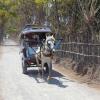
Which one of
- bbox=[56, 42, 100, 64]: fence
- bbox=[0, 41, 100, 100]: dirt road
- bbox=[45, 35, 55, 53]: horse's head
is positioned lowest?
bbox=[0, 41, 100, 100]: dirt road

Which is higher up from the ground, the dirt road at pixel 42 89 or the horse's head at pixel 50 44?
the horse's head at pixel 50 44

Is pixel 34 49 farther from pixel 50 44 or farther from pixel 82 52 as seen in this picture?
pixel 50 44

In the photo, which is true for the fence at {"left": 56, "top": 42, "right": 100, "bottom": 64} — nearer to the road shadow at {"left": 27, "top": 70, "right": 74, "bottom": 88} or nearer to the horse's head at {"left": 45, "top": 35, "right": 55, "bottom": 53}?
the road shadow at {"left": 27, "top": 70, "right": 74, "bottom": 88}

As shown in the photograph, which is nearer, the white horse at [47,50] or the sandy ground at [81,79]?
the sandy ground at [81,79]

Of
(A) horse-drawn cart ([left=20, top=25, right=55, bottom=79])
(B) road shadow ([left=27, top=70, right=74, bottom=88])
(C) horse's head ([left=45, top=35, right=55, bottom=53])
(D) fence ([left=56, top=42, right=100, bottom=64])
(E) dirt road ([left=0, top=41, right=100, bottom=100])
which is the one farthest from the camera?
(A) horse-drawn cart ([left=20, top=25, right=55, bottom=79])

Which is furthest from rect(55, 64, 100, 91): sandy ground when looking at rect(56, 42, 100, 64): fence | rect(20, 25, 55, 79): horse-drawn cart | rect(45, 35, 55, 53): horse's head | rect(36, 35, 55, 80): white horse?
rect(45, 35, 55, 53): horse's head

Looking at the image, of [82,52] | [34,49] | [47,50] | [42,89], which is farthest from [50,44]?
Answer: [82,52]

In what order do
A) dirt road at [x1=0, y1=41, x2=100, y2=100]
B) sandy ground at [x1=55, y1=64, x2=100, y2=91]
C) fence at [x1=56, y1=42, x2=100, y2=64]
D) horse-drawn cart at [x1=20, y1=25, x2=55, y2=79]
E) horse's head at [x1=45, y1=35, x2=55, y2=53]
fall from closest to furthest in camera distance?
dirt road at [x1=0, y1=41, x2=100, y2=100] < sandy ground at [x1=55, y1=64, x2=100, y2=91] < horse's head at [x1=45, y1=35, x2=55, y2=53] < fence at [x1=56, y1=42, x2=100, y2=64] < horse-drawn cart at [x1=20, y1=25, x2=55, y2=79]

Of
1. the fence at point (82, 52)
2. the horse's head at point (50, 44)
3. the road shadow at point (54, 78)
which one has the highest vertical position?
the horse's head at point (50, 44)

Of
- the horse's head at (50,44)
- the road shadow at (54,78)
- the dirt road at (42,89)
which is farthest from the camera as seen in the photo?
the road shadow at (54,78)

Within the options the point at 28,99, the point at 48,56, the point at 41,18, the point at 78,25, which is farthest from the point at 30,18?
the point at 28,99

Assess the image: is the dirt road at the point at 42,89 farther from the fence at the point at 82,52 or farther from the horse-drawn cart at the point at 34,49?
the fence at the point at 82,52

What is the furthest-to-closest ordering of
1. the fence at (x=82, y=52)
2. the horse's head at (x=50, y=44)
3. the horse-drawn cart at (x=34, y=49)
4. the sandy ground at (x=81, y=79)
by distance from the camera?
1. the horse-drawn cart at (x=34, y=49)
2. the fence at (x=82, y=52)
3. the horse's head at (x=50, y=44)
4. the sandy ground at (x=81, y=79)

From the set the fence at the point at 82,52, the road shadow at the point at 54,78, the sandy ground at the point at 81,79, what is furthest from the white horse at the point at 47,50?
the fence at the point at 82,52
